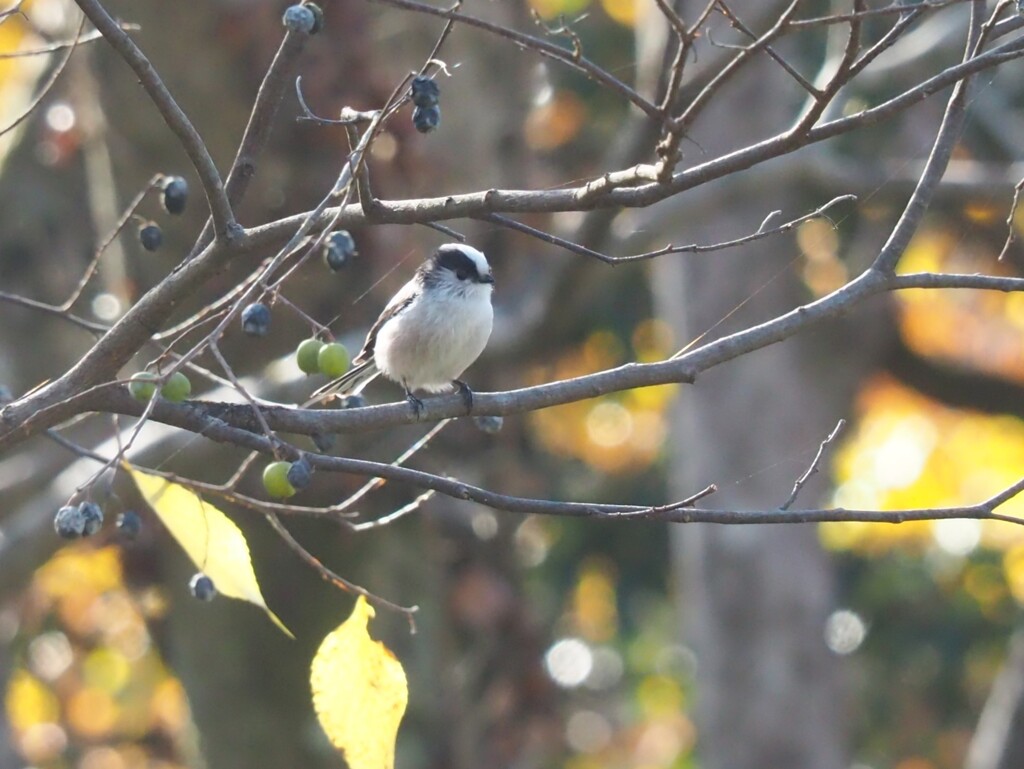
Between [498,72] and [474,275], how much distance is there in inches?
111

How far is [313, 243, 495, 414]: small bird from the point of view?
373cm

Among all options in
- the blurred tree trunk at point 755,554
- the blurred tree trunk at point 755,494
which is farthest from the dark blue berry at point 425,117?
the blurred tree trunk at point 755,554

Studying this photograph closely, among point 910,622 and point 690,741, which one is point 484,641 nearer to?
point 910,622

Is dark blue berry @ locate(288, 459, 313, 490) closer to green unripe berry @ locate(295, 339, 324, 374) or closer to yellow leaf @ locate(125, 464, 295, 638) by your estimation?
yellow leaf @ locate(125, 464, 295, 638)

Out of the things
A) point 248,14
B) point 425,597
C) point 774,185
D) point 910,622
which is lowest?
point 910,622

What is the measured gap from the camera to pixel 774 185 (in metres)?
5.97

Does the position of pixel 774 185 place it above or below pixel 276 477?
above

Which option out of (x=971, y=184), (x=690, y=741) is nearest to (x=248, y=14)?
(x=971, y=184)

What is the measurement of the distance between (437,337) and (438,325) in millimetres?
36

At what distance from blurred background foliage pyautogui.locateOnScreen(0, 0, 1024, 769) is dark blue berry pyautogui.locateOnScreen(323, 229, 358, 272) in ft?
6.68

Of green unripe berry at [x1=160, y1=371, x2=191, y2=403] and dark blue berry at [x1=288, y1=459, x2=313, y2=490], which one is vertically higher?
green unripe berry at [x1=160, y1=371, x2=191, y2=403]

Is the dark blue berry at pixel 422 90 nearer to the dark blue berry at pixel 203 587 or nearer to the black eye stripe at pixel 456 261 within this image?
the dark blue berry at pixel 203 587

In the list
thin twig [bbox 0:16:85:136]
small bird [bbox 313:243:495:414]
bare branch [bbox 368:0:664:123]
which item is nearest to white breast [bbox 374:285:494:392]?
small bird [bbox 313:243:495:414]

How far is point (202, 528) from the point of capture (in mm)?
2301
